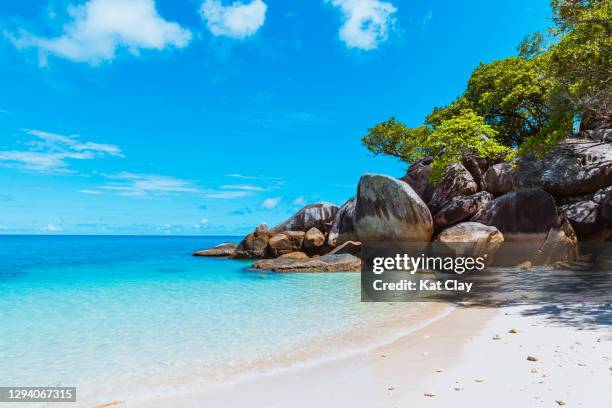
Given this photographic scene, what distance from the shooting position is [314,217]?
25125mm

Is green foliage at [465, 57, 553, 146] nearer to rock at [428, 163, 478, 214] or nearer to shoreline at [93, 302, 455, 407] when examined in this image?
rock at [428, 163, 478, 214]

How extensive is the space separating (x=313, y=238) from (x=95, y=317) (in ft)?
48.7

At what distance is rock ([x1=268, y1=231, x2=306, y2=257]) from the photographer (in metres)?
23.8

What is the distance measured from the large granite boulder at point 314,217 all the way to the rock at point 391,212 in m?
7.77

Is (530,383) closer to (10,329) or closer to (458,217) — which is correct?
(10,329)

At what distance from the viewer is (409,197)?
15875 millimetres

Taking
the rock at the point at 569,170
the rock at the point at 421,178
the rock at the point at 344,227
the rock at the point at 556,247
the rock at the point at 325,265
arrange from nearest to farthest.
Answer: the rock at the point at 556,247 < the rock at the point at 569,170 < the rock at the point at 325,265 < the rock at the point at 421,178 < the rock at the point at 344,227

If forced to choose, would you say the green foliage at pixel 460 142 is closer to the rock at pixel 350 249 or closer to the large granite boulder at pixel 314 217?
the rock at pixel 350 249

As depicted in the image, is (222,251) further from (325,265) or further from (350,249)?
(325,265)

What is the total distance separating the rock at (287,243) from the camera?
2381cm

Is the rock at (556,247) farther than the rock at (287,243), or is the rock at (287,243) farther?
the rock at (287,243)

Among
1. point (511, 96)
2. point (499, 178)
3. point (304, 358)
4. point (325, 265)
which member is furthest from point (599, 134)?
point (304, 358)

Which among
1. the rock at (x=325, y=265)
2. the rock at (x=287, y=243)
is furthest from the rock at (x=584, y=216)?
the rock at (x=287, y=243)

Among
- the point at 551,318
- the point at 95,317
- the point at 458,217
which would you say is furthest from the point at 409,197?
the point at 95,317
